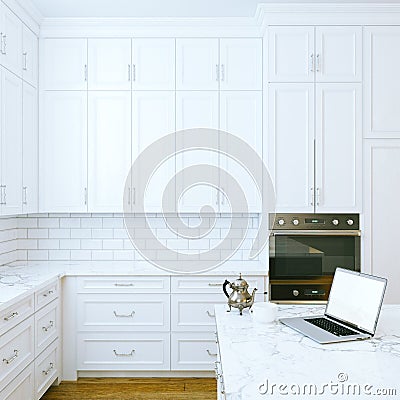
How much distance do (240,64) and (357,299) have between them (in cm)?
255

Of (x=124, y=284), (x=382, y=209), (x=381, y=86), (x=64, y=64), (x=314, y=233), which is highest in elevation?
(x=64, y=64)

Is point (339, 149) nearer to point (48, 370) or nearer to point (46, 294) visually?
point (46, 294)

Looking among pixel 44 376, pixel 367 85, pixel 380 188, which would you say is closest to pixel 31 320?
pixel 44 376

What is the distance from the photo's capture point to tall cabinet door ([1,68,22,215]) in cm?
363

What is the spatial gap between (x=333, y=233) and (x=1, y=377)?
2.43 m

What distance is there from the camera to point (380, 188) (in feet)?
13.4

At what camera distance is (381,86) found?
13.4 feet

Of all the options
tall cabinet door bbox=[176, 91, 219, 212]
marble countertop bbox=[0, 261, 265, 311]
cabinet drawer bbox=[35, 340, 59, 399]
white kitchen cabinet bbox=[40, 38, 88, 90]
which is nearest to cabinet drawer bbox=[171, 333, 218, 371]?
marble countertop bbox=[0, 261, 265, 311]

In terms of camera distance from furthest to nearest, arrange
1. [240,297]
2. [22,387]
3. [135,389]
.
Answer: [135,389] < [22,387] < [240,297]

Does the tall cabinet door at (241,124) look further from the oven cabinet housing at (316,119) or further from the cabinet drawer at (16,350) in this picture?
the cabinet drawer at (16,350)

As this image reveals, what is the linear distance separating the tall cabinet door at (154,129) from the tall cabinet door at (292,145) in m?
0.82

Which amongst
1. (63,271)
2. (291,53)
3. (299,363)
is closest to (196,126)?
(291,53)

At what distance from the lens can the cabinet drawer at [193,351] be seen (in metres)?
4.17

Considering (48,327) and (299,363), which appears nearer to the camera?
(299,363)
